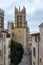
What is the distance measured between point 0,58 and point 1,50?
1.45 metres

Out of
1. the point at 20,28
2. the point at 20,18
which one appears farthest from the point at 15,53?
the point at 20,18

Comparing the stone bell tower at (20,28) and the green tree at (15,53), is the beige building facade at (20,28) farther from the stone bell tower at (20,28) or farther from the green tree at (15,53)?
the green tree at (15,53)

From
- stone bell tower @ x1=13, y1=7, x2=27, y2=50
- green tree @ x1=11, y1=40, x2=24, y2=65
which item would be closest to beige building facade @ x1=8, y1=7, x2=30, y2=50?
stone bell tower @ x1=13, y1=7, x2=27, y2=50

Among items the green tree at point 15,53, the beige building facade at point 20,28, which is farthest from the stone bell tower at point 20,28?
the green tree at point 15,53

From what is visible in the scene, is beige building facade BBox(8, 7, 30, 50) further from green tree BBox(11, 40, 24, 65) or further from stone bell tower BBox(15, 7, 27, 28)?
green tree BBox(11, 40, 24, 65)

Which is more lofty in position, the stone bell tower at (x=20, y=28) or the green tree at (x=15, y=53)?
the stone bell tower at (x=20, y=28)

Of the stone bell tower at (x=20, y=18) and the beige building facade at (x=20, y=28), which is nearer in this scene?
the beige building facade at (x=20, y=28)

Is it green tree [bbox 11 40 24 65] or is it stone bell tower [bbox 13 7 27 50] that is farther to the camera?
stone bell tower [bbox 13 7 27 50]

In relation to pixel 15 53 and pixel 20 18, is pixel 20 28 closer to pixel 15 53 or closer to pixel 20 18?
pixel 20 18

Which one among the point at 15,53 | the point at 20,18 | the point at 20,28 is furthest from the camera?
the point at 20,18

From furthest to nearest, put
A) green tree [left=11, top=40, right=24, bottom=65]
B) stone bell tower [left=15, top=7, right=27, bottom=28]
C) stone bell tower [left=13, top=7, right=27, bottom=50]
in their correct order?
stone bell tower [left=15, top=7, right=27, bottom=28] < stone bell tower [left=13, top=7, right=27, bottom=50] < green tree [left=11, top=40, right=24, bottom=65]

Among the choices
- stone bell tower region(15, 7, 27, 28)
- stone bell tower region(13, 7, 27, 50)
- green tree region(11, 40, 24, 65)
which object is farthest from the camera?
stone bell tower region(15, 7, 27, 28)

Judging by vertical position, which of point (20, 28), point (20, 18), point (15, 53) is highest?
point (20, 18)

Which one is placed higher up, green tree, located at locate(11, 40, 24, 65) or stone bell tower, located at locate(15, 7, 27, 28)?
stone bell tower, located at locate(15, 7, 27, 28)
